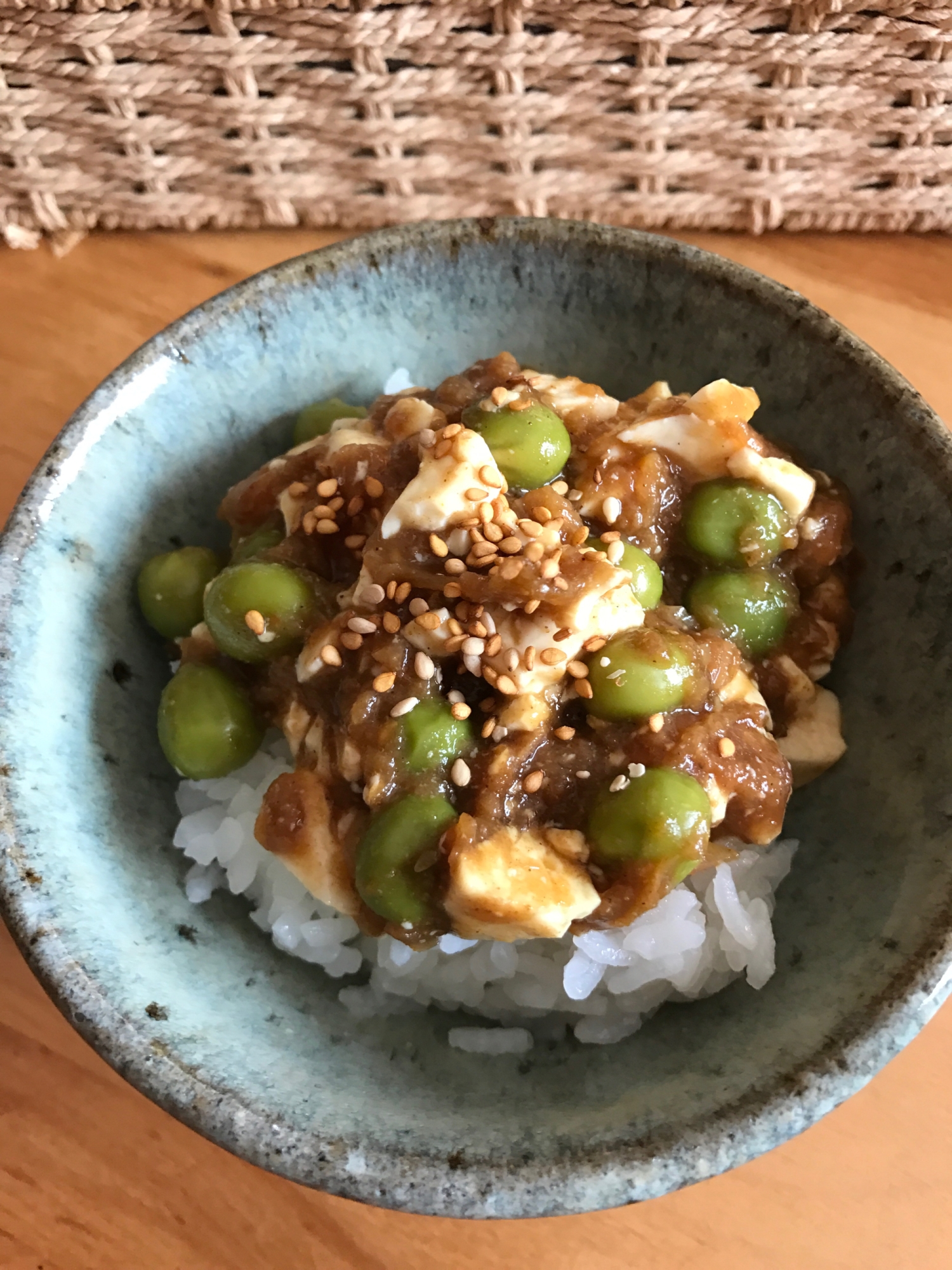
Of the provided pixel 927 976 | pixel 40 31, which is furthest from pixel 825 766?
pixel 40 31

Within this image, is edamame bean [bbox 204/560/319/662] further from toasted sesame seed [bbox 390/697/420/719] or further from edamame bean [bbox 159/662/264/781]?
toasted sesame seed [bbox 390/697/420/719]

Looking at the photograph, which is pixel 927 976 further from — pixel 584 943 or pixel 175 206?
pixel 175 206

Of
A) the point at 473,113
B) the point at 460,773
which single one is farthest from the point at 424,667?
the point at 473,113

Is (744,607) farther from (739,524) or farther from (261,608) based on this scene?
(261,608)

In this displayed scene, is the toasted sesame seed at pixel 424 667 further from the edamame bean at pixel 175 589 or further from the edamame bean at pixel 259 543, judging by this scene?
the edamame bean at pixel 175 589

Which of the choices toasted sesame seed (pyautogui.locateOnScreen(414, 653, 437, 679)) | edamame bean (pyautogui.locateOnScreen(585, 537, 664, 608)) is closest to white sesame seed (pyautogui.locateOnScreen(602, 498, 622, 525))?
edamame bean (pyautogui.locateOnScreen(585, 537, 664, 608))
